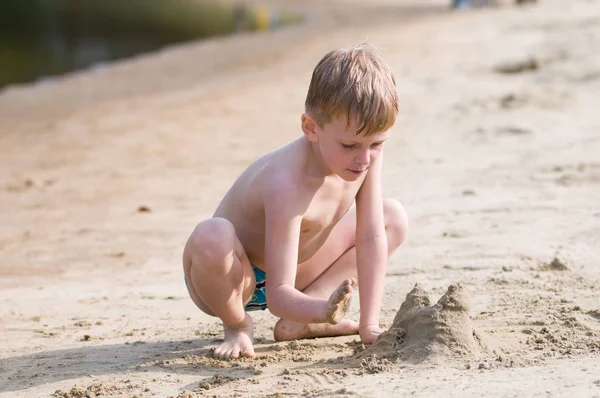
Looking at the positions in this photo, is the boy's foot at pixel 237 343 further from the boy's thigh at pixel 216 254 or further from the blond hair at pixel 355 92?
the blond hair at pixel 355 92

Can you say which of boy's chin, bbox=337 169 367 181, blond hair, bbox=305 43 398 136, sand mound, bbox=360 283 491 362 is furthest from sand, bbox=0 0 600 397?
blond hair, bbox=305 43 398 136

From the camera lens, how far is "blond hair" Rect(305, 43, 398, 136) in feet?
9.49

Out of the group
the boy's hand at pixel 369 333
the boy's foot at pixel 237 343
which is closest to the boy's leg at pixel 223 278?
the boy's foot at pixel 237 343

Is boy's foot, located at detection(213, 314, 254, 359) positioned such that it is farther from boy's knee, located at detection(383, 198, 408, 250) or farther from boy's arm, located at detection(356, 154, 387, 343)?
boy's knee, located at detection(383, 198, 408, 250)

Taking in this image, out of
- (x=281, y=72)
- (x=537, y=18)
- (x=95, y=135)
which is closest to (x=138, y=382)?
(x=95, y=135)

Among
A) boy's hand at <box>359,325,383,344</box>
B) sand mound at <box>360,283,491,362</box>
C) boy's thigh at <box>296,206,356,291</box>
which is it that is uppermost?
boy's thigh at <box>296,206,356,291</box>

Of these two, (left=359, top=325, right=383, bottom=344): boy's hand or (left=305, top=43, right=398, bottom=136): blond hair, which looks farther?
(left=359, top=325, right=383, bottom=344): boy's hand

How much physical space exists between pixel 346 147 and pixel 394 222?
0.64 m

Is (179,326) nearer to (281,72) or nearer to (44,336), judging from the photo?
(44,336)

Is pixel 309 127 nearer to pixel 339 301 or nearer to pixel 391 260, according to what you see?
pixel 339 301

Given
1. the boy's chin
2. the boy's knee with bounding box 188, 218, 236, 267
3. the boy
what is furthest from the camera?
the boy's knee with bounding box 188, 218, 236, 267

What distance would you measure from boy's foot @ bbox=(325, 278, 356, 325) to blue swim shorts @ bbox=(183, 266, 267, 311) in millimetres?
578

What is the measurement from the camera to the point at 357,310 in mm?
3898

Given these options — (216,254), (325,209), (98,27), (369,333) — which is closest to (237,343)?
(216,254)
